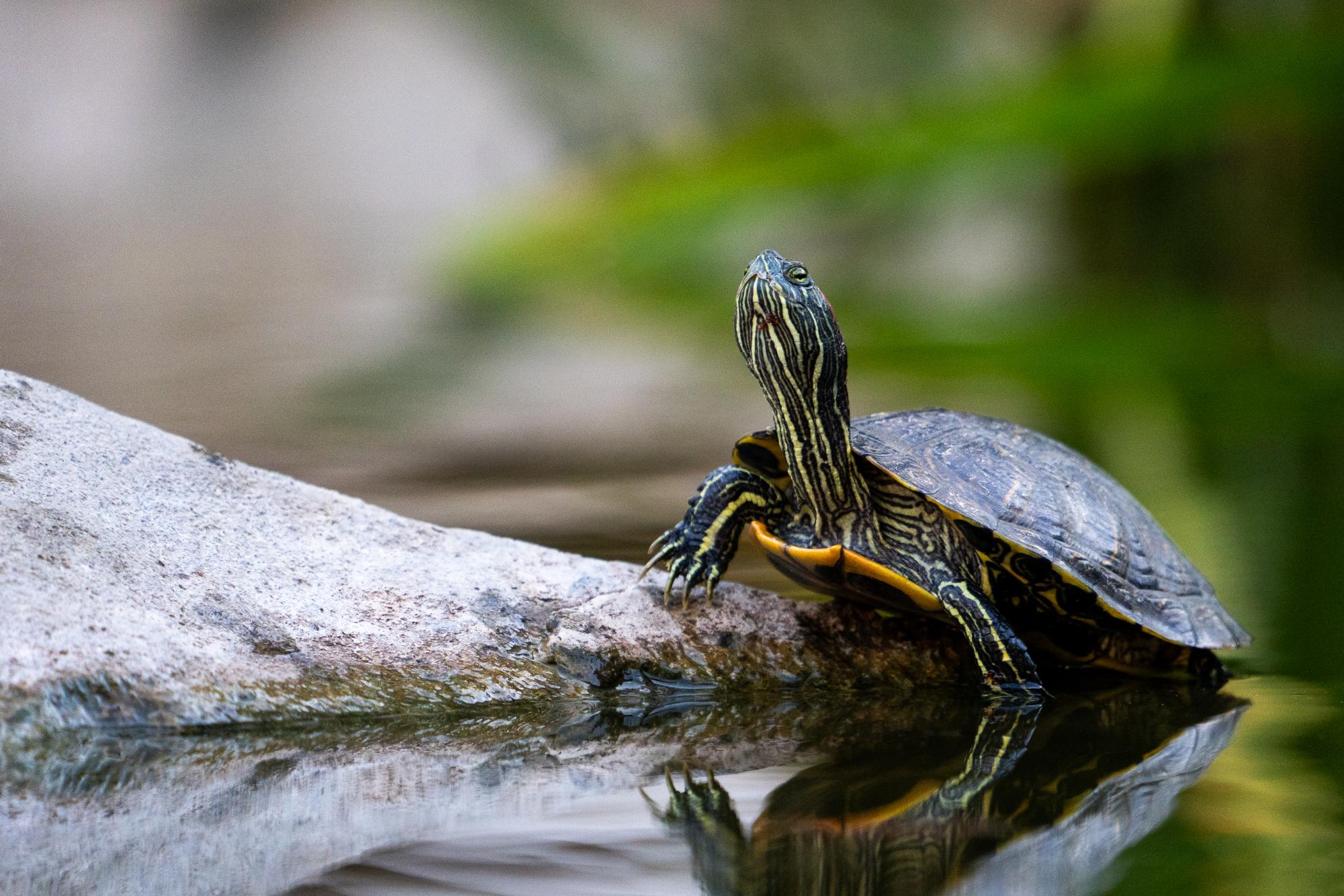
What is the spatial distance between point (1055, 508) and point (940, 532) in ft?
0.68

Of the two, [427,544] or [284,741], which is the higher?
[427,544]

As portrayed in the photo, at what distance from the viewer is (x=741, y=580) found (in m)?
2.76

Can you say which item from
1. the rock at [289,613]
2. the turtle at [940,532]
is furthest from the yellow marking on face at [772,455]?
the rock at [289,613]

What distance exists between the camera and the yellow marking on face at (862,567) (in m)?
2.11

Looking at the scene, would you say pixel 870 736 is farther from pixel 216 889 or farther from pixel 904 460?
pixel 216 889

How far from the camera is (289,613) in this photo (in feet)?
6.32

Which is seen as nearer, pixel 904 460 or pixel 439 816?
pixel 439 816

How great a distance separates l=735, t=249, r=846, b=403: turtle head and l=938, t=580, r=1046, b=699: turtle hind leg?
442 mm

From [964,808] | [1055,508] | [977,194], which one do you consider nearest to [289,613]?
[964,808]

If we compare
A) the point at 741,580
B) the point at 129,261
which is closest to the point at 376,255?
the point at 129,261

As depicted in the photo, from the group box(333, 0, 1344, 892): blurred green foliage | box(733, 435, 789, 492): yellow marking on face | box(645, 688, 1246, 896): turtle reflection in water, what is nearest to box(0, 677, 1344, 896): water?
box(645, 688, 1246, 896): turtle reflection in water

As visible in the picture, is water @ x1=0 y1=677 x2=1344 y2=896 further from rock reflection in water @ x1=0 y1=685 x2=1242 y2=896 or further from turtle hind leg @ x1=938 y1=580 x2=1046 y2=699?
turtle hind leg @ x1=938 y1=580 x2=1046 y2=699

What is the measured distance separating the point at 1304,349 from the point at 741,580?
6.07 m

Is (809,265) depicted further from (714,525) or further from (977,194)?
(714,525)
